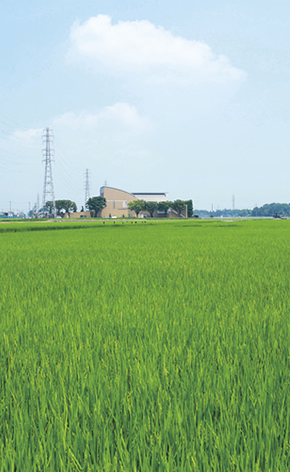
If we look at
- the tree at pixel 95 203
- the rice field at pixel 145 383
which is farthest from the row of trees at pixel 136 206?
the rice field at pixel 145 383

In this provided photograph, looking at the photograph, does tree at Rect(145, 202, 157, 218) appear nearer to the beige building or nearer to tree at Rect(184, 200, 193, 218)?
the beige building

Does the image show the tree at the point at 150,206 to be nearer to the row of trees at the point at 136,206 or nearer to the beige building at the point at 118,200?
the row of trees at the point at 136,206

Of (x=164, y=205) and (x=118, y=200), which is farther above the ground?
(x=118, y=200)

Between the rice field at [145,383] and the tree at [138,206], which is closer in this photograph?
the rice field at [145,383]

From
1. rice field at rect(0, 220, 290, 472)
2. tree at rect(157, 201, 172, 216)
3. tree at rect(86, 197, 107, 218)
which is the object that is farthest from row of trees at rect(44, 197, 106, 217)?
rice field at rect(0, 220, 290, 472)

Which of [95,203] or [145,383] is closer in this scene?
[145,383]

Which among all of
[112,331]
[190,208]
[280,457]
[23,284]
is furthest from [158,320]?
[190,208]

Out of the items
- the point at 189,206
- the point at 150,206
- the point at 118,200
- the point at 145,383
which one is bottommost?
the point at 145,383

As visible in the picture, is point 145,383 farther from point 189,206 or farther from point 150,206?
point 189,206

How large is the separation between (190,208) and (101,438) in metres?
132

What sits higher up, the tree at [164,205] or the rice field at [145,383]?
the tree at [164,205]

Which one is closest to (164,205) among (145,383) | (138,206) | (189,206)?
(138,206)

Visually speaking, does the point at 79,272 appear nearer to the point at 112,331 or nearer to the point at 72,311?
the point at 72,311

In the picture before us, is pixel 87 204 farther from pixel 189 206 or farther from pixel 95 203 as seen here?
pixel 189 206
